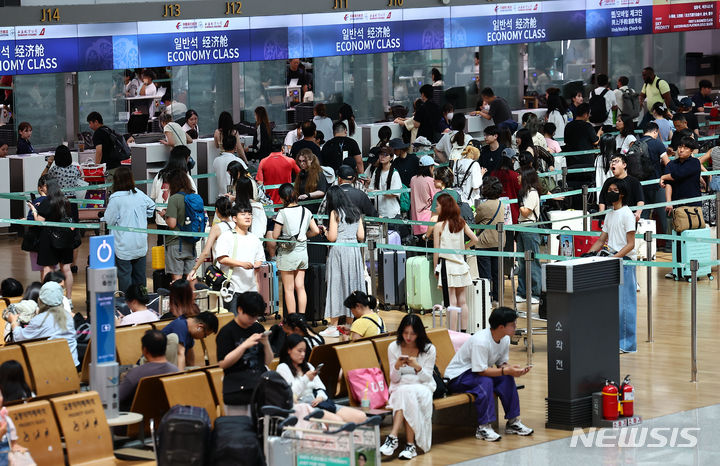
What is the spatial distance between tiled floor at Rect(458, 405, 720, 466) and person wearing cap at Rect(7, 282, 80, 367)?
11.2ft

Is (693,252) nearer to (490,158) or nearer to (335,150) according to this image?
(490,158)

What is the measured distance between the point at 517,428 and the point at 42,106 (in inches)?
448

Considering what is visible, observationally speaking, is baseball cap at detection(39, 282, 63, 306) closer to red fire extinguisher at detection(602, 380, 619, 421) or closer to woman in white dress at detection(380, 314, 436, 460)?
woman in white dress at detection(380, 314, 436, 460)

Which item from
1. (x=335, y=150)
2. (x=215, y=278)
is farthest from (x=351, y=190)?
(x=335, y=150)

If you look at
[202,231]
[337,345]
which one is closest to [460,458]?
[337,345]

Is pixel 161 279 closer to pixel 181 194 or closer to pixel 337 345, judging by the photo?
pixel 181 194

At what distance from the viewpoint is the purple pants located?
386 inches

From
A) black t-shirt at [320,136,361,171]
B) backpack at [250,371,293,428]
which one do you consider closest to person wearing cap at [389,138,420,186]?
black t-shirt at [320,136,361,171]

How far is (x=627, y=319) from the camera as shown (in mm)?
12305

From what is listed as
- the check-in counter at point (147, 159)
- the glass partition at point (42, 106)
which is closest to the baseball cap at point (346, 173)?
the check-in counter at point (147, 159)

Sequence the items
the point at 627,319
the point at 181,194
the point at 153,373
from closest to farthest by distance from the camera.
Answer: the point at 153,373
the point at 627,319
the point at 181,194

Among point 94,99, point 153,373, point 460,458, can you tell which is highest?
point 94,99

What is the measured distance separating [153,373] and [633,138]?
10.5m

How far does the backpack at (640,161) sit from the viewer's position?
16.8 metres
